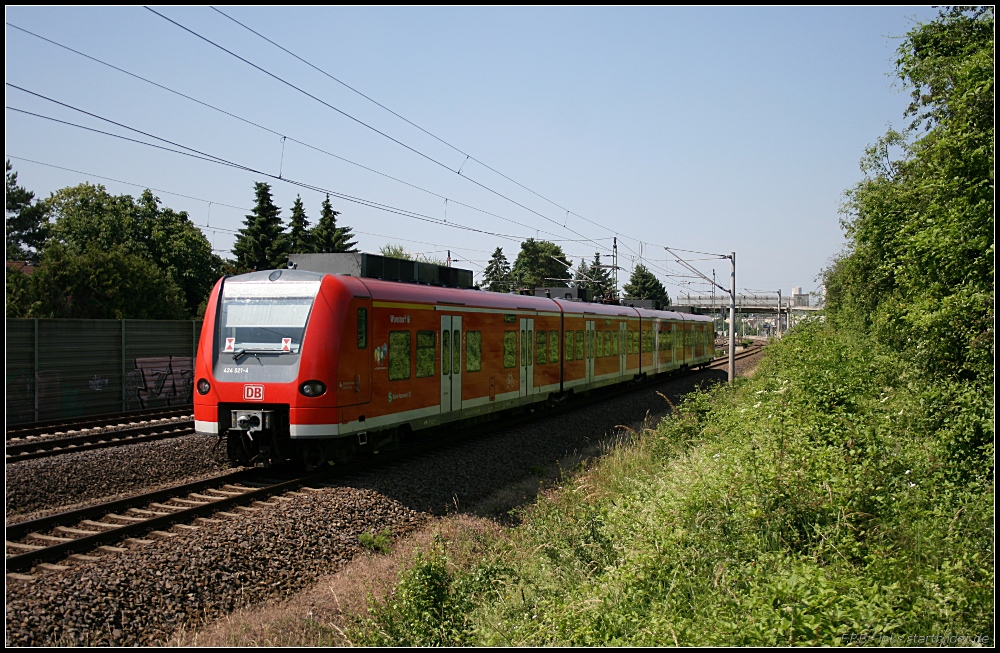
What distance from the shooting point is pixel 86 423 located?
51.1 ft

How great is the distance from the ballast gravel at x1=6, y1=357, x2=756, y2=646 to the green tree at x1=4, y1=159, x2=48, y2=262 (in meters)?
61.3

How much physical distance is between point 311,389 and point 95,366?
11.8 m

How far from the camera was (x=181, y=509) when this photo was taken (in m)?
8.72

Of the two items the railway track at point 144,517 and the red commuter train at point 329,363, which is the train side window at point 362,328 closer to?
the red commuter train at point 329,363

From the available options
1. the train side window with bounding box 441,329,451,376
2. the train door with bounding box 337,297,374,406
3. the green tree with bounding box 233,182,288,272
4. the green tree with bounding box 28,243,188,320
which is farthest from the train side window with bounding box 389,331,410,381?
the green tree with bounding box 233,182,288,272

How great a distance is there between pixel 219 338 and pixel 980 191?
1007 centimetres

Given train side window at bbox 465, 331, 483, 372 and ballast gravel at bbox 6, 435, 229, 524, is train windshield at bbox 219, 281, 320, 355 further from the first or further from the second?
train side window at bbox 465, 331, 483, 372

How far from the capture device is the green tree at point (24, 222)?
60562 millimetres

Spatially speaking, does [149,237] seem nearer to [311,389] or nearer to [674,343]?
[674,343]

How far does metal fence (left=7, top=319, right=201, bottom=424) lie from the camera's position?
54.9 feet

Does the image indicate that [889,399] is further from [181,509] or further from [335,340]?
[181,509]

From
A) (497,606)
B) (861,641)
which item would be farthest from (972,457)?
(497,606)

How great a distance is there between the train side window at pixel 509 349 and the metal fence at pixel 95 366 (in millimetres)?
10878

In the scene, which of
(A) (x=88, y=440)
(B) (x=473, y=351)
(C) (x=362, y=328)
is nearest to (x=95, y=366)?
(A) (x=88, y=440)
